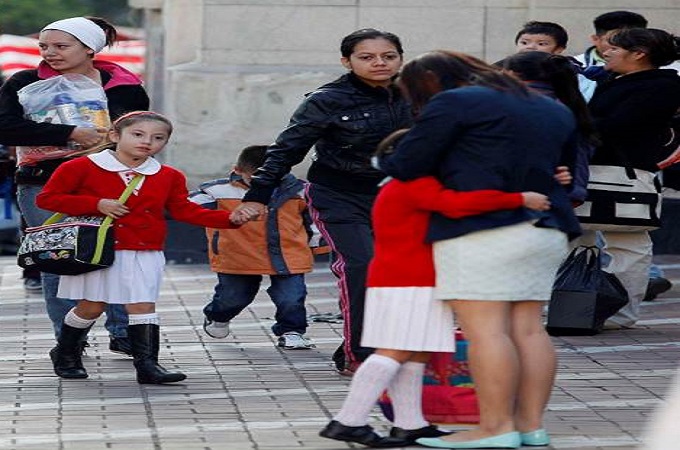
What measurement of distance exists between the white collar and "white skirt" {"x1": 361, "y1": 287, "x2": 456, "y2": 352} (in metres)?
2.04

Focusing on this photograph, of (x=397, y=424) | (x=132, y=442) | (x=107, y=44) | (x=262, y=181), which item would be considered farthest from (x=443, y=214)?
(x=107, y=44)

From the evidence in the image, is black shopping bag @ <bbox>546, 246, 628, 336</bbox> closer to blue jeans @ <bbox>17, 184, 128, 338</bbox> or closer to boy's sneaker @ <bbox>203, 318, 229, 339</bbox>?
boy's sneaker @ <bbox>203, 318, 229, 339</bbox>

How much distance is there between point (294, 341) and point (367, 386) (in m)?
2.92

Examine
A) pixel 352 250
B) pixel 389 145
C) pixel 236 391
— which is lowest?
pixel 236 391

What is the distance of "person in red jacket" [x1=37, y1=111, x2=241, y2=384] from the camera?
8.19 meters

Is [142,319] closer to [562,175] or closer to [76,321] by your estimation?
[76,321]

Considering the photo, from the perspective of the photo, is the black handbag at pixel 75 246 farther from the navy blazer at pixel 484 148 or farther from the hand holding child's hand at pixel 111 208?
the navy blazer at pixel 484 148

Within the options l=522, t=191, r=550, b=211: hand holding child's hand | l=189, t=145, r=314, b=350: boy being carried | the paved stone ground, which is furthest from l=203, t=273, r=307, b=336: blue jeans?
l=522, t=191, r=550, b=211: hand holding child's hand

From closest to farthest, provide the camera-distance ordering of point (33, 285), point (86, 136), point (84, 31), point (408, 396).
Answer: point (408, 396)
point (86, 136)
point (84, 31)
point (33, 285)

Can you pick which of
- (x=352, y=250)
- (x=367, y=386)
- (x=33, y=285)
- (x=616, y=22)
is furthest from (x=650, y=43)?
(x=33, y=285)

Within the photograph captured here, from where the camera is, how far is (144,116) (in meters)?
8.23

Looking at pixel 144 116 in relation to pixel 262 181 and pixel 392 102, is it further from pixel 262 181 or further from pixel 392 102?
pixel 392 102

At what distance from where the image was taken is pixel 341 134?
27.4 feet

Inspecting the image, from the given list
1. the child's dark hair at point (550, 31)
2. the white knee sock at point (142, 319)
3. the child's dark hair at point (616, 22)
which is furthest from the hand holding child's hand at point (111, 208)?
the child's dark hair at point (616, 22)
